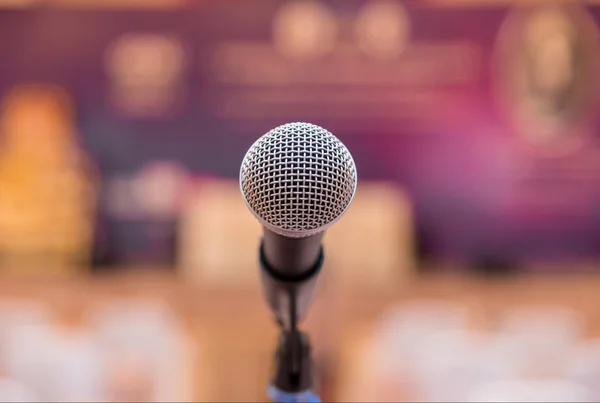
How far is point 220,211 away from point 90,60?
177 cm

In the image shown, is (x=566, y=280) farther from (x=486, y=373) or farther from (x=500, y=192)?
(x=486, y=373)

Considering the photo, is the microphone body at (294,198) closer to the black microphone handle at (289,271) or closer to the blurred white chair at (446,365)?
the black microphone handle at (289,271)

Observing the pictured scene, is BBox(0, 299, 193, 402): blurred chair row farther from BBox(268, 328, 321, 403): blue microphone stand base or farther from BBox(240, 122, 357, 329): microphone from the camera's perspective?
BBox(240, 122, 357, 329): microphone

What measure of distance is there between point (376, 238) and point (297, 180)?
454cm

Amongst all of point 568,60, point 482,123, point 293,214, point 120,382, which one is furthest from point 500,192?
point 293,214

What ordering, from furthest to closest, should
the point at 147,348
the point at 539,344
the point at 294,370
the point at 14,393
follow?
the point at 147,348, the point at 539,344, the point at 14,393, the point at 294,370

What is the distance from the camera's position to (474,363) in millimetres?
2371

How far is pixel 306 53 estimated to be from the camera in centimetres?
515

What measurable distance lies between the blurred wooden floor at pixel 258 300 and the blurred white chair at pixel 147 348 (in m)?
0.10

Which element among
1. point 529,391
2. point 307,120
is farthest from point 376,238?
point 529,391

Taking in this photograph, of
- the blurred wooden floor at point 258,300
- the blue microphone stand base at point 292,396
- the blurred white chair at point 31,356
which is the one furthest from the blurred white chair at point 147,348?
the blue microphone stand base at point 292,396

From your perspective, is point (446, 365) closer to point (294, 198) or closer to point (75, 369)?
point (75, 369)

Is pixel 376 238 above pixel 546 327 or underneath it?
above

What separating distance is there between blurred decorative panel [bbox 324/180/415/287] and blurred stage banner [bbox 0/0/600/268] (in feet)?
0.47
